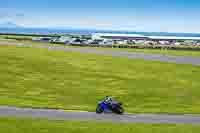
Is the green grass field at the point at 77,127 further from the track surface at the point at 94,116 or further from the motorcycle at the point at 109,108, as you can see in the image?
the motorcycle at the point at 109,108

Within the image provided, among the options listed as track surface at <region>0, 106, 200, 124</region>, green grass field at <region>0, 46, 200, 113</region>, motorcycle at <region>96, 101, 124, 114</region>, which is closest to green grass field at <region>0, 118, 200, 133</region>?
track surface at <region>0, 106, 200, 124</region>

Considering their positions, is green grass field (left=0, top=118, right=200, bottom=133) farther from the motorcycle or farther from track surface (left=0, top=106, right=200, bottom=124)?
the motorcycle

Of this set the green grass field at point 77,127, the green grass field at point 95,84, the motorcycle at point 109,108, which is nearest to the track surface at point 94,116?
the motorcycle at point 109,108

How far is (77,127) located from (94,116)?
575cm

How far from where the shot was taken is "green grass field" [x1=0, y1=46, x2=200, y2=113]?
133 ft

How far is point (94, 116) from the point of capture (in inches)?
1191

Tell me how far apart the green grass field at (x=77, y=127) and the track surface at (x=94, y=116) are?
2.07 m

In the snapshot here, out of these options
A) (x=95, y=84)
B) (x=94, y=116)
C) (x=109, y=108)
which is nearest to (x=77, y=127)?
(x=94, y=116)

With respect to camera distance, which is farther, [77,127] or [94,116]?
[94,116]

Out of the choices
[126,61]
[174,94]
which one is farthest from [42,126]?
[126,61]

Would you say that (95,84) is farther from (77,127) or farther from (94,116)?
(77,127)

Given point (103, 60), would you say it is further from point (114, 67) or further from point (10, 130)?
point (10, 130)

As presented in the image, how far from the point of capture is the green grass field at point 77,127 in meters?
23.5

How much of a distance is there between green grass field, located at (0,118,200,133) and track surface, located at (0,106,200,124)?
81.6 inches
